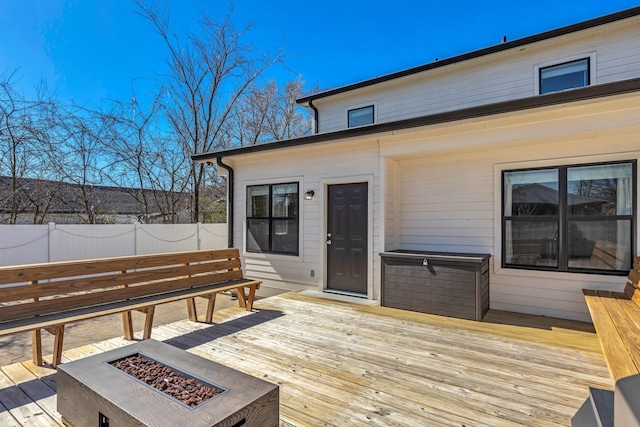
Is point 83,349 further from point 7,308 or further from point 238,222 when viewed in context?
point 238,222

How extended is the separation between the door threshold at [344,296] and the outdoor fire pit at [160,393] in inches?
132

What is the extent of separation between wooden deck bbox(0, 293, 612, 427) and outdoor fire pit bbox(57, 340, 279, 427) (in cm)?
45

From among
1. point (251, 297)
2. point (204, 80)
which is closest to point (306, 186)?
point (251, 297)

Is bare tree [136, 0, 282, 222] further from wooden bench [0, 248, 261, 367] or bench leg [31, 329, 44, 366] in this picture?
bench leg [31, 329, 44, 366]

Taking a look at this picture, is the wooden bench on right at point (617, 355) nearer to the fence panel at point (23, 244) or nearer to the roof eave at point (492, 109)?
the roof eave at point (492, 109)

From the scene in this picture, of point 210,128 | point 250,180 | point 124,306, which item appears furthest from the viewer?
point 210,128

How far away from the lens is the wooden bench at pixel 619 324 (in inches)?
79.4

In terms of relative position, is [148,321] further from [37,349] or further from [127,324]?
[37,349]

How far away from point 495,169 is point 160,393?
16.2 feet

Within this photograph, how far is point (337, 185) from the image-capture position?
227 inches

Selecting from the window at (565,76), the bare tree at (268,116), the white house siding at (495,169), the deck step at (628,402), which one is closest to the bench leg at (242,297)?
the white house siding at (495,169)

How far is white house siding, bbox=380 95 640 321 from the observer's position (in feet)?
12.6

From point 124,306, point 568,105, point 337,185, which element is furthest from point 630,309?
point 124,306

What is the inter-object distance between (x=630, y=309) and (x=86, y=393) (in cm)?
458
